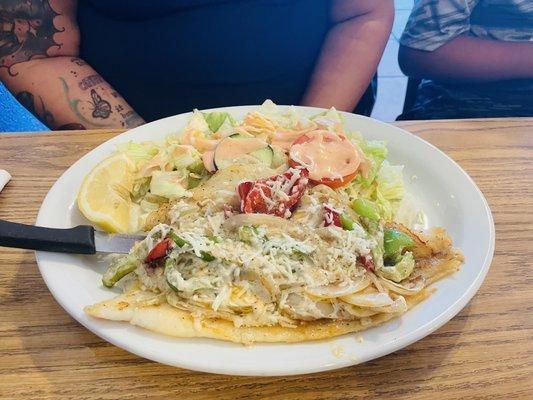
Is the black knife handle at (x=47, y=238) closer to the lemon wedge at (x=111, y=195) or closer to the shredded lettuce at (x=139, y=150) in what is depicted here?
the lemon wedge at (x=111, y=195)

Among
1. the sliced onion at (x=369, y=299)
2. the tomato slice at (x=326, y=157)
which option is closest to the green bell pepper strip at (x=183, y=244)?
the sliced onion at (x=369, y=299)

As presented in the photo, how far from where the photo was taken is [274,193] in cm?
101

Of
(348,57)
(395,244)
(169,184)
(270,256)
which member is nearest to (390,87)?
(348,57)

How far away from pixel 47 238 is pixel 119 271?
0.44ft

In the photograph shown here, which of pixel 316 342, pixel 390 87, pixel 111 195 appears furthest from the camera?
pixel 390 87

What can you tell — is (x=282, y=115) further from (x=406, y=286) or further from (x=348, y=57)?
(x=406, y=286)

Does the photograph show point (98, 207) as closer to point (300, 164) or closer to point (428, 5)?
point (300, 164)

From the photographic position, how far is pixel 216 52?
1.66m

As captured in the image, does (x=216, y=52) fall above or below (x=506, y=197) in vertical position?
above

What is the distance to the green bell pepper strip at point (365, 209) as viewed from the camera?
0.99 metres

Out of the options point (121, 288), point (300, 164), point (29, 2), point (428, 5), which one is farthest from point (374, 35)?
point (121, 288)

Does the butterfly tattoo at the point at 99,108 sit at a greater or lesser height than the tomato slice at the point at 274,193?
lesser

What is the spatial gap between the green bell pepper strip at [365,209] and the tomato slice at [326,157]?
12 cm

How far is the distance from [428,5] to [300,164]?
103 cm
